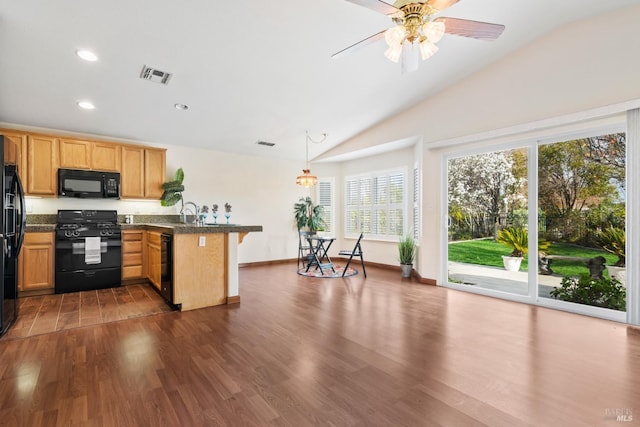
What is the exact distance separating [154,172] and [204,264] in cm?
258

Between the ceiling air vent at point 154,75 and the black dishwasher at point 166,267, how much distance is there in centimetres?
192

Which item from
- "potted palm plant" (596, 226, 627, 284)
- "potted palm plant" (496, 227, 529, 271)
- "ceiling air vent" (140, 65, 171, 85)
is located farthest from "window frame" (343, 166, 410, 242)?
"ceiling air vent" (140, 65, 171, 85)

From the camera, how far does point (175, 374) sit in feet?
7.06

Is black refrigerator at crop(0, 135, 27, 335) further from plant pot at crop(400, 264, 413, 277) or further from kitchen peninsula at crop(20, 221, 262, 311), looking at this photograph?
plant pot at crop(400, 264, 413, 277)

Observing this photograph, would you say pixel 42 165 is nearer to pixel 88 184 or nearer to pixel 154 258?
pixel 88 184

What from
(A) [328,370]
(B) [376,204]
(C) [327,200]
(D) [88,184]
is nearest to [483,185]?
(B) [376,204]

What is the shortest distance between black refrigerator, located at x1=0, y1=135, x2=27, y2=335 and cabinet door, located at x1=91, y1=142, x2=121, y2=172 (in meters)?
1.84

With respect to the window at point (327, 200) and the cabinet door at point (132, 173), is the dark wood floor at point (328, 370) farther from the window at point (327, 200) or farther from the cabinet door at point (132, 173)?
the window at point (327, 200)

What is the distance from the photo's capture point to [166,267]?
12.4 feet

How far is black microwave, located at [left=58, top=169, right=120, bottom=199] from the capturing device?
4559 mm

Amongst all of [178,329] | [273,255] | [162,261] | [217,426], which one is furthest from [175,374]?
[273,255]

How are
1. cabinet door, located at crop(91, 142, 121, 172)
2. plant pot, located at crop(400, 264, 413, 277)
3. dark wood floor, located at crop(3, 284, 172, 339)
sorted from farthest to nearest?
plant pot, located at crop(400, 264, 413, 277), cabinet door, located at crop(91, 142, 121, 172), dark wood floor, located at crop(3, 284, 172, 339)

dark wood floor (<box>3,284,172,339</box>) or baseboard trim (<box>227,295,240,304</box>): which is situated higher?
baseboard trim (<box>227,295,240,304</box>)

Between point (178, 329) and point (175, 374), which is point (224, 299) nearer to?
point (178, 329)
